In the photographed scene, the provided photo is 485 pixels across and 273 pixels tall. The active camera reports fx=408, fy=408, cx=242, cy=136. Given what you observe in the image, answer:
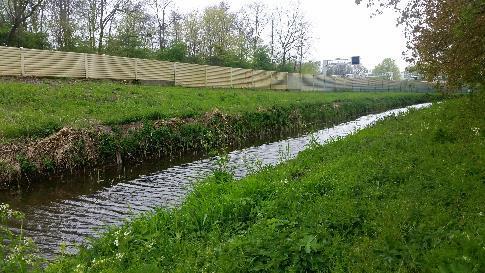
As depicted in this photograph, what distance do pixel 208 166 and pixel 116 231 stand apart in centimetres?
762

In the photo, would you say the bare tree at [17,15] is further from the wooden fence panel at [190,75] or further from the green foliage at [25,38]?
the wooden fence panel at [190,75]

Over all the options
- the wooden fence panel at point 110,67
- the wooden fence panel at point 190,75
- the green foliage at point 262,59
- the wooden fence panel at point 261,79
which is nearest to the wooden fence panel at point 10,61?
the wooden fence panel at point 110,67

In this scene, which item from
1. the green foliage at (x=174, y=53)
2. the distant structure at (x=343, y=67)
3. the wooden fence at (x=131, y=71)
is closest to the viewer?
the wooden fence at (x=131, y=71)

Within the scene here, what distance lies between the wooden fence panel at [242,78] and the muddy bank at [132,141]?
12.5 meters

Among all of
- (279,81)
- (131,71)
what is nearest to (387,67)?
(279,81)

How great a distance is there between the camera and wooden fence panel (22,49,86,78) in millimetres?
21391

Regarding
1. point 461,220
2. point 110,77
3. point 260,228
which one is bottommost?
point 260,228

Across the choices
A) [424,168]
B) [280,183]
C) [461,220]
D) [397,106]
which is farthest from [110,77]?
[397,106]

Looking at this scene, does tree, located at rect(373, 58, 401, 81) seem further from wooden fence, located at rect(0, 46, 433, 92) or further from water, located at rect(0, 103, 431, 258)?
water, located at rect(0, 103, 431, 258)

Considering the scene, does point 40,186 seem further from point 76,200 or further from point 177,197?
point 177,197

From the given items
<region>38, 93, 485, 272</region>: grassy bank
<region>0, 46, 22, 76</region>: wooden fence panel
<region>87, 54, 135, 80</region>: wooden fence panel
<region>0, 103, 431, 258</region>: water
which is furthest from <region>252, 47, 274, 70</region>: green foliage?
<region>38, 93, 485, 272</region>: grassy bank

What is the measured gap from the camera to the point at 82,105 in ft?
59.4

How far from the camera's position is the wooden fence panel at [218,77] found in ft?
110

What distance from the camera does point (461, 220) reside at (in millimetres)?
5609
